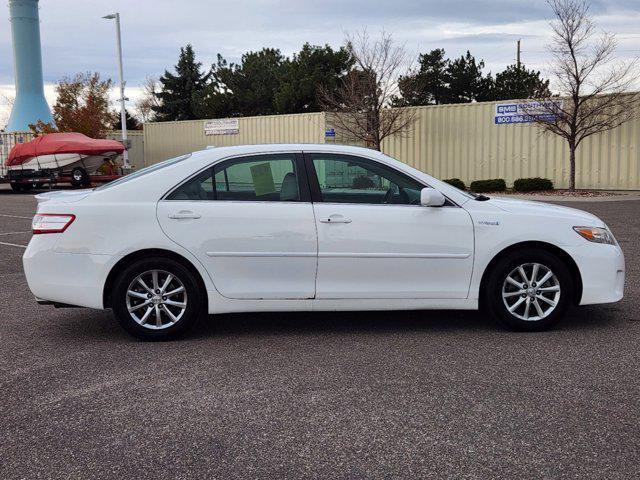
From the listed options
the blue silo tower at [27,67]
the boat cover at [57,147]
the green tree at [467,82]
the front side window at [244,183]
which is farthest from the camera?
the green tree at [467,82]

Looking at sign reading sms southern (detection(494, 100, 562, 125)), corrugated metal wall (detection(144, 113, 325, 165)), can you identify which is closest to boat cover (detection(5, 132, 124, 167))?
corrugated metal wall (detection(144, 113, 325, 165))

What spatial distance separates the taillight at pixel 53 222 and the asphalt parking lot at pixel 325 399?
0.91 metres

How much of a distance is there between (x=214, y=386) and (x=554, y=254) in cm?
298

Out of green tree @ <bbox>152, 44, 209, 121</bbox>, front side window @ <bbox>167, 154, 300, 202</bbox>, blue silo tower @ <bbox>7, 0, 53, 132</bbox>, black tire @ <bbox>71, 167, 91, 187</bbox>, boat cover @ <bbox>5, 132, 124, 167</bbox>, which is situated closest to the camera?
front side window @ <bbox>167, 154, 300, 202</bbox>

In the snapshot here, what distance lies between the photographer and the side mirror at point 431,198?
217 inches

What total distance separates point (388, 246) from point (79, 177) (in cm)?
2841

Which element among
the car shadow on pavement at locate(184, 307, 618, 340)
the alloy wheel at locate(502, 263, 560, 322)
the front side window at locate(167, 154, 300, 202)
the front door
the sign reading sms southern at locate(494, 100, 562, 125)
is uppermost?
the sign reading sms southern at locate(494, 100, 562, 125)

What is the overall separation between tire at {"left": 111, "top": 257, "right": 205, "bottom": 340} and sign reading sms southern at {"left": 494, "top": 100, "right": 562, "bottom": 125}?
69.1 ft

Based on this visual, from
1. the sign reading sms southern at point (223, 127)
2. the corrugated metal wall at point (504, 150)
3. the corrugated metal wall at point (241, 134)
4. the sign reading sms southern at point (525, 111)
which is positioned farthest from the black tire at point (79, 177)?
the sign reading sms southern at point (525, 111)

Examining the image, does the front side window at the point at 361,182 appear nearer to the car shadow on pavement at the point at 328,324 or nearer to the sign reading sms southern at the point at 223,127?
the car shadow on pavement at the point at 328,324

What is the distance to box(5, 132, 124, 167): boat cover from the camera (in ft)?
102

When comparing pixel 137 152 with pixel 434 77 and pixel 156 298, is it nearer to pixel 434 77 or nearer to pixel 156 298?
pixel 434 77

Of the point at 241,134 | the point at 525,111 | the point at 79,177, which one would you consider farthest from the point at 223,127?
the point at 525,111

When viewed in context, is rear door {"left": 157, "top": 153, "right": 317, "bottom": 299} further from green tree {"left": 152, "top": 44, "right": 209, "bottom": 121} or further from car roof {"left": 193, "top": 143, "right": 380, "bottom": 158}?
green tree {"left": 152, "top": 44, "right": 209, "bottom": 121}
